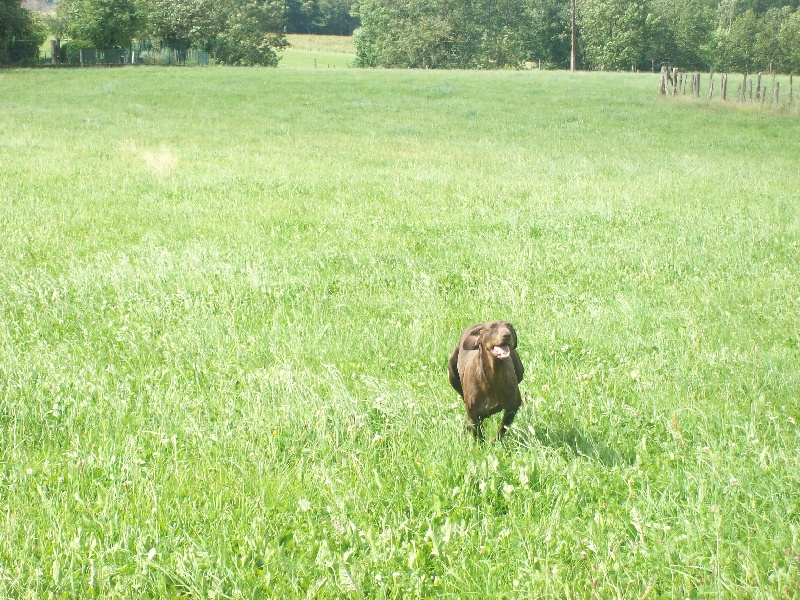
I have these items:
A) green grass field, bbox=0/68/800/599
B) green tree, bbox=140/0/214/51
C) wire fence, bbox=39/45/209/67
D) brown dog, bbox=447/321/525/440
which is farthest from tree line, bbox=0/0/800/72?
brown dog, bbox=447/321/525/440

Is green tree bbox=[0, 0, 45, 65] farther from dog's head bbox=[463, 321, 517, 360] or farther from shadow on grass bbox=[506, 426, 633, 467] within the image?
dog's head bbox=[463, 321, 517, 360]

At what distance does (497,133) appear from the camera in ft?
89.7

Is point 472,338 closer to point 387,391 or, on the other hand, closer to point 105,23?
point 387,391

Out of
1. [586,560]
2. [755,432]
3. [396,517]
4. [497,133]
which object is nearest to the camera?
[586,560]

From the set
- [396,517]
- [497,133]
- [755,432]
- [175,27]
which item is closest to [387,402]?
[396,517]

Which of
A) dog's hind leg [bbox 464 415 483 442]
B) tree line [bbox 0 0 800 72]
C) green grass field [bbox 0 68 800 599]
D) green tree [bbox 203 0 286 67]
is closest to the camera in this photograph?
green grass field [bbox 0 68 800 599]

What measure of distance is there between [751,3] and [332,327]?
135574 mm

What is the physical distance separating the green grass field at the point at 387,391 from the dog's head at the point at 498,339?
69cm

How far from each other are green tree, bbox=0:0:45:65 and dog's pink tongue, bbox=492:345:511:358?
221 ft

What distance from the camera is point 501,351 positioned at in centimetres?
370

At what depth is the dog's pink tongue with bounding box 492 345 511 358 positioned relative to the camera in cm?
366

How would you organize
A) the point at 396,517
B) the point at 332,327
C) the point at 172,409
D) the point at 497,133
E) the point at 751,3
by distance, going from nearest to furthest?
1. the point at 396,517
2. the point at 172,409
3. the point at 332,327
4. the point at 497,133
5. the point at 751,3

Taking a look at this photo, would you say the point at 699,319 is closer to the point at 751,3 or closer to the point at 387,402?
the point at 387,402

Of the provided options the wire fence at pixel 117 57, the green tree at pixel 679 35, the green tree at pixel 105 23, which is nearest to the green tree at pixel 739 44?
the green tree at pixel 679 35
